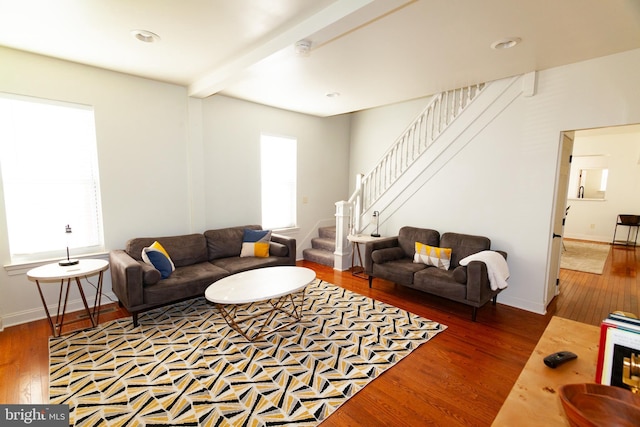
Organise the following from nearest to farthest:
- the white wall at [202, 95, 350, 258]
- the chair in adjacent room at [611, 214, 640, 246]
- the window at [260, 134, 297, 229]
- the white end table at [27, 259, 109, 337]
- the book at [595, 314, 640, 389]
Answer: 1. the book at [595, 314, 640, 389]
2. the white end table at [27, 259, 109, 337]
3. the white wall at [202, 95, 350, 258]
4. the window at [260, 134, 297, 229]
5. the chair in adjacent room at [611, 214, 640, 246]

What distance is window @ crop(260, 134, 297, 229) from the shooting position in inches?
205

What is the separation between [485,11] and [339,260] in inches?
153

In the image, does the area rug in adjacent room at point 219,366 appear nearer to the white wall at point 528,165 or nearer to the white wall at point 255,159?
the white wall at point 528,165

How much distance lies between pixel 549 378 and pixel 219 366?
2279 millimetres

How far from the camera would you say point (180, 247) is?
386cm

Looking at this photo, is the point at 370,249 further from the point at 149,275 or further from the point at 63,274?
the point at 63,274

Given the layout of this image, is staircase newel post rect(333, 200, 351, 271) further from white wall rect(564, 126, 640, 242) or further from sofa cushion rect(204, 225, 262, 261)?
white wall rect(564, 126, 640, 242)

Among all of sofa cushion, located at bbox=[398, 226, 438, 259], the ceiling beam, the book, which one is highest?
the ceiling beam

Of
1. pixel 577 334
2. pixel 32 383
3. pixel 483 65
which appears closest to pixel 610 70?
pixel 483 65

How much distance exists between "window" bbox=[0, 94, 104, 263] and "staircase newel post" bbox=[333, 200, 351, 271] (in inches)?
134

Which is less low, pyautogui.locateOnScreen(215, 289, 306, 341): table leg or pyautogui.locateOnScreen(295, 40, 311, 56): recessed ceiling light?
pyautogui.locateOnScreen(295, 40, 311, 56): recessed ceiling light

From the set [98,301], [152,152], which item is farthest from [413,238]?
[98,301]

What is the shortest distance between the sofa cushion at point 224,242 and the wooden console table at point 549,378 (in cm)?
378

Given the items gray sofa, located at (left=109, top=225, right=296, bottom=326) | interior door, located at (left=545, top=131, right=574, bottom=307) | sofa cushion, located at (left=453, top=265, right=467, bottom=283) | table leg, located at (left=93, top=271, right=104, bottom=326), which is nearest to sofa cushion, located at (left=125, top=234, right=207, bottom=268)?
gray sofa, located at (left=109, top=225, right=296, bottom=326)
